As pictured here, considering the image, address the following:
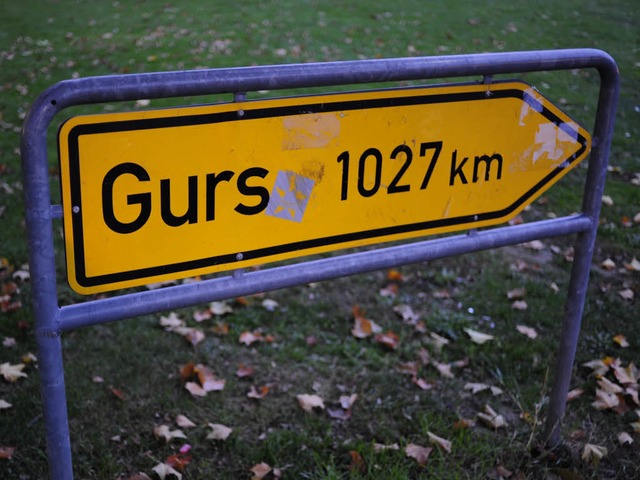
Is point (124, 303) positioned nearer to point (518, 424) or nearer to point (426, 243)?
point (426, 243)

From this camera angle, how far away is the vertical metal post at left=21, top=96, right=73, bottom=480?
1562 millimetres

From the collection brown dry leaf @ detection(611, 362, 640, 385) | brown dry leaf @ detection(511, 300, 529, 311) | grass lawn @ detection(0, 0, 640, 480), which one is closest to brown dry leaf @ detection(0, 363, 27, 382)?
grass lawn @ detection(0, 0, 640, 480)

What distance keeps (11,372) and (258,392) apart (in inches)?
42.4

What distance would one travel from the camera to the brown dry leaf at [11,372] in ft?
10.3

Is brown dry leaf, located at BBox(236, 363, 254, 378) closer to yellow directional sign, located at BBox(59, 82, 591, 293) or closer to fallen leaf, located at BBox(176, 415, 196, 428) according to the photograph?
fallen leaf, located at BBox(176, 415, 196, 428)

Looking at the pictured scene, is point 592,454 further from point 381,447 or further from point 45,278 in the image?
point 45,278

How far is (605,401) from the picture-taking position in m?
3.07

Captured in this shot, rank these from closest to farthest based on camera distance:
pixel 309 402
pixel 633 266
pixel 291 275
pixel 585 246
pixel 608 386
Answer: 1. pixel 291 275
2. pixel 585 246
3. pixel 309 402
4. pixel 608 386
5. pixel 633 266

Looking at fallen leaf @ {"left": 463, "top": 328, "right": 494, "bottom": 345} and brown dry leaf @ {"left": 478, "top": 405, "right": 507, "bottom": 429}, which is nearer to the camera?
brown dry leaf @ {"left": 478, "top": 405, "right": 507, "bottom": 429}

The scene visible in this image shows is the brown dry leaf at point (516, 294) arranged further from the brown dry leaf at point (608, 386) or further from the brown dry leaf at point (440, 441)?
the brown dry leaf at point (440, 441)

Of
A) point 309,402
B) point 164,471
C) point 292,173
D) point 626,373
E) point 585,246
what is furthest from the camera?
point 626,373

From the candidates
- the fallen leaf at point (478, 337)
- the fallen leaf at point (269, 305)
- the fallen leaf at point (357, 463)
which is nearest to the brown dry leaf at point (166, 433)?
the fallen leaf at point (357, 463)

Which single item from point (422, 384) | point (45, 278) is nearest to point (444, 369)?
point (422, 384)

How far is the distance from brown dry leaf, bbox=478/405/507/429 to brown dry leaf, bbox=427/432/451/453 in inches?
9.9
